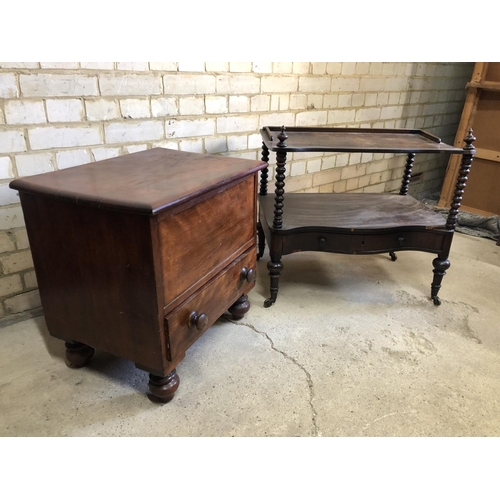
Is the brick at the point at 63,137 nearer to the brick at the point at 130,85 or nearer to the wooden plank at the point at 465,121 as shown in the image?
the brick at the point at 130,85

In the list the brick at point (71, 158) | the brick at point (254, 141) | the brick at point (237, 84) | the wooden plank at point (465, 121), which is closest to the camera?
the brick at point (71, 158)

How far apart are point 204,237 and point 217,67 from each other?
1.21m

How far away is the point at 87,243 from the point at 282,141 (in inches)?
36.6

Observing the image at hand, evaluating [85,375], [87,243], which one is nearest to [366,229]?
[87,243]

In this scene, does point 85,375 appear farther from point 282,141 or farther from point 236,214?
point 282,141

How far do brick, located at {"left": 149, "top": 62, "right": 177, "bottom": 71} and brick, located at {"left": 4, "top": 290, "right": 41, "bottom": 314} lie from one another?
120cm

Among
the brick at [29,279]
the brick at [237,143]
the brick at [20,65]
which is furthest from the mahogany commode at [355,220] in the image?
the brick at [29,279]

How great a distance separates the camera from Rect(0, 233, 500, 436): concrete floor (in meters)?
1.33

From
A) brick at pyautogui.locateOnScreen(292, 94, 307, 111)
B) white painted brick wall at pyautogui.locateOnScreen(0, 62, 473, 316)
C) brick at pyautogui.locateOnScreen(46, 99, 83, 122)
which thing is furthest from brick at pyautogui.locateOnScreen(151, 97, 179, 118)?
brick at pyautogui.locateOnScreen(292, 94, 307, 111)

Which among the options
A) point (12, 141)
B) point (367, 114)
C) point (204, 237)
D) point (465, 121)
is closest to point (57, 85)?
point (12, 141)

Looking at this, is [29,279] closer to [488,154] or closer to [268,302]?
[268,302]

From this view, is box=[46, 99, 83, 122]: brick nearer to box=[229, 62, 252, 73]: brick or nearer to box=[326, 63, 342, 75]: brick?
box=[229, 62, 252, 73]: brick

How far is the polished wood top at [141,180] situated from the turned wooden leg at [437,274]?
1050mm

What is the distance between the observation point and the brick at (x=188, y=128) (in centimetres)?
205
